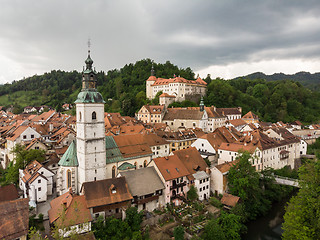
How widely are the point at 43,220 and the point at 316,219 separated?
27.6 meters

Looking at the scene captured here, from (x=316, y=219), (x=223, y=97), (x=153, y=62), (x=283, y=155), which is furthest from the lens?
(x=153, y=62)

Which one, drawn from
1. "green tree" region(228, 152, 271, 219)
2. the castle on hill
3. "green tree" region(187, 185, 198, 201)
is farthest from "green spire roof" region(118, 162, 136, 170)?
the castle on hill

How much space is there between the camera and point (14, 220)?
19734 mm

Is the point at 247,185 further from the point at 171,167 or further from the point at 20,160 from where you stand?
the point at 20,160

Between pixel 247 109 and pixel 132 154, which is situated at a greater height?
pixel 247 109

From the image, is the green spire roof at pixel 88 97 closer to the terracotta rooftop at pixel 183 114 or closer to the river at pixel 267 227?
the river at pixel 267 227

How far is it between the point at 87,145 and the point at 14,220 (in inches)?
473

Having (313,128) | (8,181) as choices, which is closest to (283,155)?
(313,128)

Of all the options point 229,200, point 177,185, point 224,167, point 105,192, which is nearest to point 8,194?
point 105,192

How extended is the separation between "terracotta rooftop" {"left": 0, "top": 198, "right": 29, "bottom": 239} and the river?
990 inches

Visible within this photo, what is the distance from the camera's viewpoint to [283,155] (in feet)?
148

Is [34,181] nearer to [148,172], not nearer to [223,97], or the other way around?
[148,172]

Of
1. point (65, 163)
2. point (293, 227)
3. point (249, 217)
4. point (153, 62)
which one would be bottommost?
point (249, 217)

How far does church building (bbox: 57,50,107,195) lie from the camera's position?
2994 centimetres
